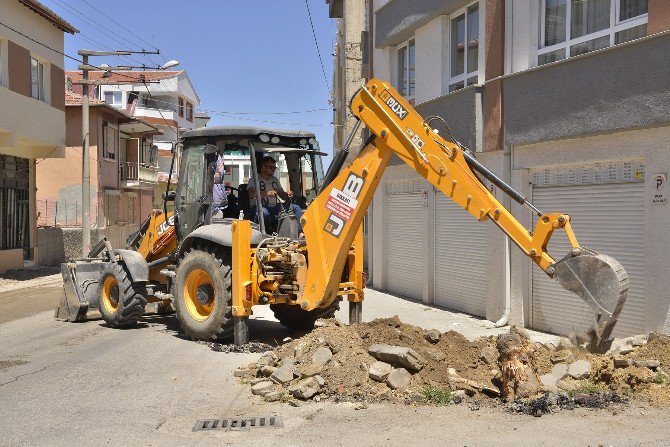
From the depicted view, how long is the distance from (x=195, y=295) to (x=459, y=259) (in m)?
5.81

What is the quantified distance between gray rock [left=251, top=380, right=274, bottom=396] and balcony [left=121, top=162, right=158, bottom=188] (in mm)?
31520

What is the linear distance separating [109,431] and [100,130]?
2877cm

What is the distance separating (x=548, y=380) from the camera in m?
6.74

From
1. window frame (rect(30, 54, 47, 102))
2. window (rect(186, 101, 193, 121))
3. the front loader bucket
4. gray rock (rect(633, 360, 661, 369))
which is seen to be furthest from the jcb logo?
window (rect(186, 101, 193, 121))

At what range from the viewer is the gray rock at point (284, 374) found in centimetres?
726

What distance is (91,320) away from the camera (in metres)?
12.6

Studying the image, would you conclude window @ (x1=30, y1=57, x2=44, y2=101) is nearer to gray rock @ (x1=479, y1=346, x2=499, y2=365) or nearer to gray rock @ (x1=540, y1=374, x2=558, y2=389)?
gray rock @ (x1=479, y1=346, x2=499, y2=365)

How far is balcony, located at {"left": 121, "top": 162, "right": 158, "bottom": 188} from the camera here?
37.7 meters

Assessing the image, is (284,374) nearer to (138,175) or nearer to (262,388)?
(262,388)

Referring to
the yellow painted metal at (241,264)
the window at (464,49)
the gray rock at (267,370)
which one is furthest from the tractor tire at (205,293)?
the window at (464,49)

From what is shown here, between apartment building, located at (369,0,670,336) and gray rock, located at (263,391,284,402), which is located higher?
apartment building, located at (369,0,670,336)

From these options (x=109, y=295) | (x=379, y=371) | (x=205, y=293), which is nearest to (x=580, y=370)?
(x=379, y=371)

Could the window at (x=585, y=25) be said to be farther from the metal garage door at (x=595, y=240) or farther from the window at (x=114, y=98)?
the window at (x=114, y=98)

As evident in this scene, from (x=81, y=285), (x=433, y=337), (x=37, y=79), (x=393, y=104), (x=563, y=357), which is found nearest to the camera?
(x=563, y=357)
